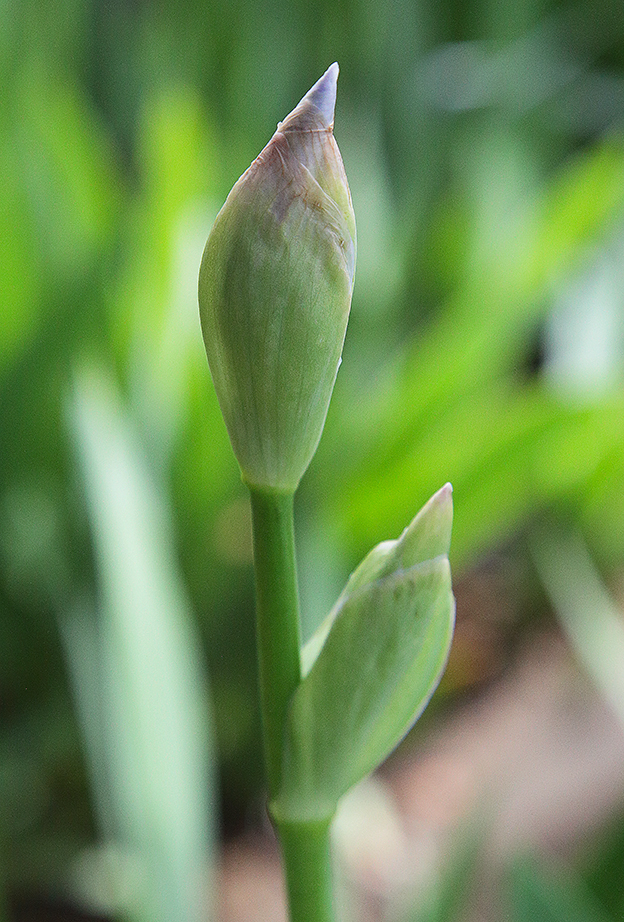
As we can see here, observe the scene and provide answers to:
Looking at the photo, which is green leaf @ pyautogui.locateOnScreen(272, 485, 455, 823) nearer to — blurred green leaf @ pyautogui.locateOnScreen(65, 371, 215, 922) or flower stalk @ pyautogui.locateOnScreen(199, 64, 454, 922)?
flower stalk @ pyautogui.locateOnScreen(199, 64, 454, 922)

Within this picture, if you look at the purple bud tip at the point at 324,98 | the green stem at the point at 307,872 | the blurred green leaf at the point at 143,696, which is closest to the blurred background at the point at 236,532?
the blurred green leaf at the point at 143,696

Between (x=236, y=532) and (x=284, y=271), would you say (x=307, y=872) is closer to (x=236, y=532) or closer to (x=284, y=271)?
(x=284, y=271)

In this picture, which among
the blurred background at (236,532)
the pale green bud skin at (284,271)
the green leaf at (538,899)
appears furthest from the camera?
the blurred background at (236,532)

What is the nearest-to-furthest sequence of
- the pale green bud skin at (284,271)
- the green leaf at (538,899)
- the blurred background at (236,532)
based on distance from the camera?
the pale green bud skin at (284,271) < the green leaf at (538,899) < the blurred background at (236,532)

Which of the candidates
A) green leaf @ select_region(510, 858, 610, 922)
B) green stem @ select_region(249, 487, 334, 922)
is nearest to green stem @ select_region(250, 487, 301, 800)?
green stem @ select_region(249, 487, 334, 922)

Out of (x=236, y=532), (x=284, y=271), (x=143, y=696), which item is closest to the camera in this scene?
(x=284, y=271)

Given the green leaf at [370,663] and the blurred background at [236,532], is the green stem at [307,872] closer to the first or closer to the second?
the green leaf at [370,663]

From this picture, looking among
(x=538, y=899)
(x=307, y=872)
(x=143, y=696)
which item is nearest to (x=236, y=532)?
(x=143, y=696)
